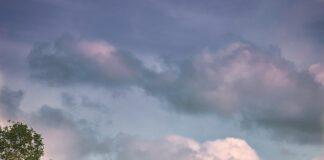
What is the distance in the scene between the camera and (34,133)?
110250 mm

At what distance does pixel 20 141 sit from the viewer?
108 meters

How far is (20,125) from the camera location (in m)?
110

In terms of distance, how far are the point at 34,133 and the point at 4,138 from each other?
735 centimetres

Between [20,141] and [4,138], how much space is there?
4013mm

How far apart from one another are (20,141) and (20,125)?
4295 mm

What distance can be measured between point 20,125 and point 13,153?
7612 mm

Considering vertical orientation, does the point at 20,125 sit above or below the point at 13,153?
above

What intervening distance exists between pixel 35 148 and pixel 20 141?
413cm

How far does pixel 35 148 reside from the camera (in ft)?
357

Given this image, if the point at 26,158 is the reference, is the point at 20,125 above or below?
above

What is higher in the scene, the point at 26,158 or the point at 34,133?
the point at 34,133

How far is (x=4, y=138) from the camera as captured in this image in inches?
4237
